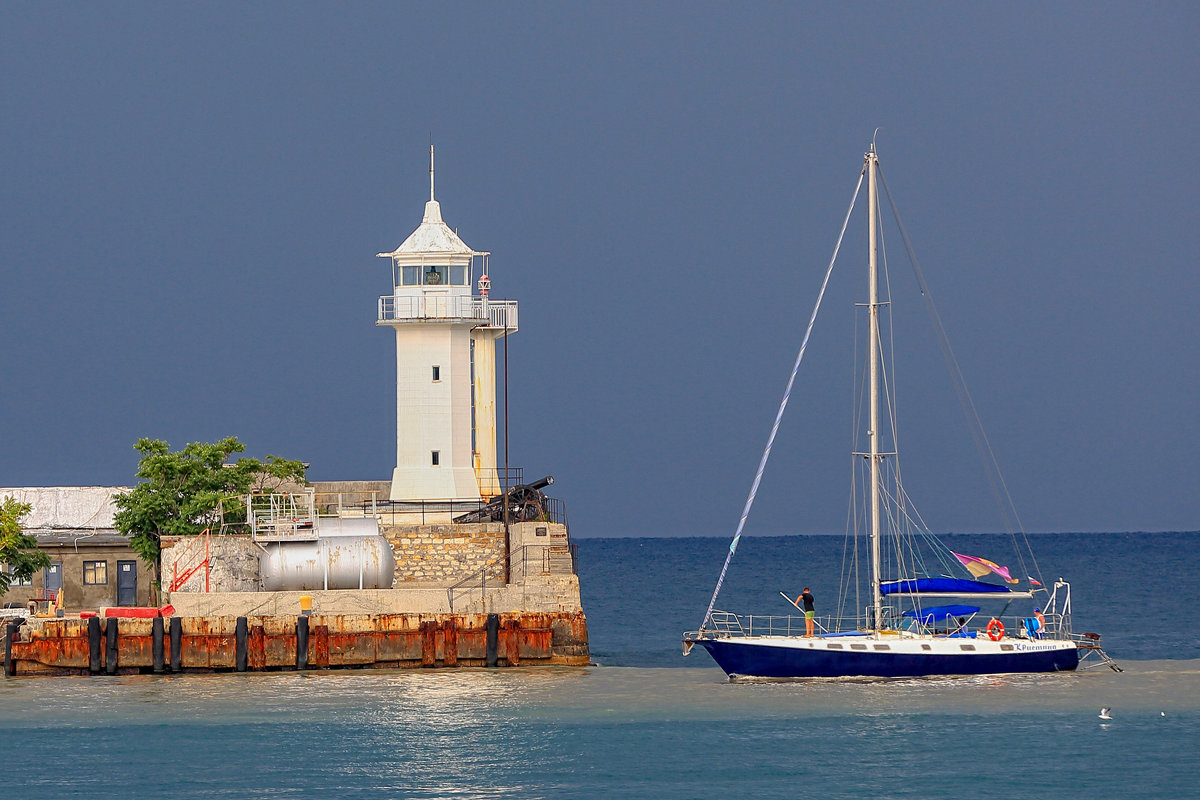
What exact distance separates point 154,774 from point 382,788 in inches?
163

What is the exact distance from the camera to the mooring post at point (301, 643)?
40.4 meters

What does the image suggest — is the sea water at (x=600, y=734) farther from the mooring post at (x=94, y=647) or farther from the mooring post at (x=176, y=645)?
the mooring post at (x=94, y=647)

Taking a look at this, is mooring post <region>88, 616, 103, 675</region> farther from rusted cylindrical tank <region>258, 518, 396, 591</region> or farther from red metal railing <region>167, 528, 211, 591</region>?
rusted cylindrical tank <region>258, 518, 396, 591</region>

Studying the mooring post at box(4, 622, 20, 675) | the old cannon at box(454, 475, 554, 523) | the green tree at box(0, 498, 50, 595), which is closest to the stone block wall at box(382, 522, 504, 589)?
the old cannon at box(454, 475, 554, 523)

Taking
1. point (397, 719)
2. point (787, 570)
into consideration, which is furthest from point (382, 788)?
point (787, 570)

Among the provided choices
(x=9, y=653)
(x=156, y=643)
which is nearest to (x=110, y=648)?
(x=156, y=643)

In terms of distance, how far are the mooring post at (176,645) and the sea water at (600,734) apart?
36 centimetres

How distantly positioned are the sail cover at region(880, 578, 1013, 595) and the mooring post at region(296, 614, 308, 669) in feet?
43.8

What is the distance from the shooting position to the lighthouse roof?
169 feet

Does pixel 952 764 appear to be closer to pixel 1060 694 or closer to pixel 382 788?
pixel 1060 694

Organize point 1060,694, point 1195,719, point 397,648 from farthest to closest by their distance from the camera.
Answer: point 397,648
point 1060,694
point 1195,719

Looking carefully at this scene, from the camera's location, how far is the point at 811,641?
37.9 m

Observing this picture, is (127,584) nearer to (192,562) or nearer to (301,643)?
(192,562)

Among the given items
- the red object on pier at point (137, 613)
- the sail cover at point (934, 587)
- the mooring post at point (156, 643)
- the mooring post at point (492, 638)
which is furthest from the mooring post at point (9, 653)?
the sail cover at point (934, 587)
